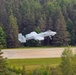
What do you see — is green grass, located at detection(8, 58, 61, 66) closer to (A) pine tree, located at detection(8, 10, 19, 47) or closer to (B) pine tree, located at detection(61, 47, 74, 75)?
(B) pine tree, located at detection(61, 47, 74, 75)

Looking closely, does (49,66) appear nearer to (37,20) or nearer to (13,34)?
(13,34)

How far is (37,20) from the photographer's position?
1895 inches

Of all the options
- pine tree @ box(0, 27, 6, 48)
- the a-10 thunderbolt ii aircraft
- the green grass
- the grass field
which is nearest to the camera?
the grass field

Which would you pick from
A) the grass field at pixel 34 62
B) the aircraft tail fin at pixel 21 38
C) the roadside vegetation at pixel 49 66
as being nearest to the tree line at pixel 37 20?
the aircraft tail fin at pixel 21 38

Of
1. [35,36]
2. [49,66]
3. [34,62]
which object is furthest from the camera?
[35,36]

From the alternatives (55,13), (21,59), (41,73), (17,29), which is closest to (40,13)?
(55,13)

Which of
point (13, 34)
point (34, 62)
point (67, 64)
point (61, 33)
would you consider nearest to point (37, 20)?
point (61, 33)

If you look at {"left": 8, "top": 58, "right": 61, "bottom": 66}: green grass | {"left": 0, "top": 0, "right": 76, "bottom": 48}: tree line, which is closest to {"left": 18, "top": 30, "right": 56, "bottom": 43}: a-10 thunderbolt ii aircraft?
{"left": 0, "top": 0, "right": 76, "bottom": 48}: tree line

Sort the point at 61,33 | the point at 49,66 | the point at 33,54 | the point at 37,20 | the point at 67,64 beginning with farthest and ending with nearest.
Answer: the point at 37,20, the point at 61,33, the point at 33,54, the point at 49,66, the point at 67,64

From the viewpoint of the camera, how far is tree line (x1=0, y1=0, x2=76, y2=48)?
44.9m

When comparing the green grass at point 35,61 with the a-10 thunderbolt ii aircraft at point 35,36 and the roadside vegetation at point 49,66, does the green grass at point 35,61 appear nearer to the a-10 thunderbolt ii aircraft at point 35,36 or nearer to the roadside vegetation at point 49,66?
the roadside vegetation at point 49,66

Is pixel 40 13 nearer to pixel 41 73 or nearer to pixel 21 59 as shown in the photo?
pixel 21 59

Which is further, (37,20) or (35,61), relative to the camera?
(37,20)

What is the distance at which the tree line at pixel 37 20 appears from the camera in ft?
147
